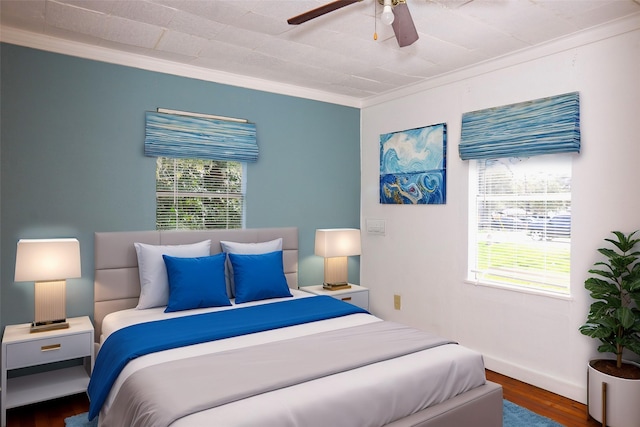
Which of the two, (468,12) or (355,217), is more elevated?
(468,12)

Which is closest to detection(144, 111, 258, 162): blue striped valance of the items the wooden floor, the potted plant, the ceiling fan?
the ceiling fan

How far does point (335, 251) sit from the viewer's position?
4.24 metres

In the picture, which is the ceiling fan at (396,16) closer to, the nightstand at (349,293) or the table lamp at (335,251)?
the table lamp at (335,251)

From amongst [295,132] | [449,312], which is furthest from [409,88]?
[449,312]

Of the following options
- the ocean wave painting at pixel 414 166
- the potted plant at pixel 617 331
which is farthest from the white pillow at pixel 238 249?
the potted plant at pixel 617 331

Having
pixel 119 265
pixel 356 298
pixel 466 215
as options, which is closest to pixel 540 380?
pixel 466 215

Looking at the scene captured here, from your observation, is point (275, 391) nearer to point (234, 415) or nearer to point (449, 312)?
point (234, 415)

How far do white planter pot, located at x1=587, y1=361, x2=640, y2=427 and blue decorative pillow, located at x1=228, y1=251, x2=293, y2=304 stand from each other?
228 centimetres

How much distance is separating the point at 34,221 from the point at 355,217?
3.09m

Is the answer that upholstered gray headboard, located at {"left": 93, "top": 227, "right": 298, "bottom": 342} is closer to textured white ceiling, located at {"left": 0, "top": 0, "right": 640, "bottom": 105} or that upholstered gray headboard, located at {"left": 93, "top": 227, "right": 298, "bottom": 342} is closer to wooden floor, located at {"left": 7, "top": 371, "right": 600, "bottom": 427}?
wooden floor, located at {"left": 7, "top": 371, "right": 600, "bottom": 427}

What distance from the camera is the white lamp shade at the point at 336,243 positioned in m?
4.21

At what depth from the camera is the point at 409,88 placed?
→ 424 cm

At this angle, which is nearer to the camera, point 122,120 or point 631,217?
point 631,217

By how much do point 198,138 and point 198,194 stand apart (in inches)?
20.1
